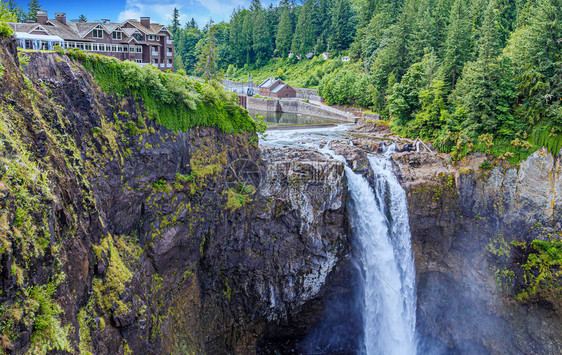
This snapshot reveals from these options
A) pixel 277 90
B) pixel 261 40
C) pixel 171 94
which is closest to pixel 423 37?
pixel 277 90

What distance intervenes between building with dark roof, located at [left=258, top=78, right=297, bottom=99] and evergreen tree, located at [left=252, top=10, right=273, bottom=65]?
3261cm

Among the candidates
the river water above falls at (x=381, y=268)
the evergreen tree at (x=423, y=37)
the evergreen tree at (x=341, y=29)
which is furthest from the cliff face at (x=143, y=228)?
the evergreen tree at (x=341, y=29)

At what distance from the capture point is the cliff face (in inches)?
407

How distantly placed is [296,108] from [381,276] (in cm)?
4441

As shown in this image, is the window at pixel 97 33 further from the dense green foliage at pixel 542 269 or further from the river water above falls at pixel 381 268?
the dense green foliage at pixel 542 269

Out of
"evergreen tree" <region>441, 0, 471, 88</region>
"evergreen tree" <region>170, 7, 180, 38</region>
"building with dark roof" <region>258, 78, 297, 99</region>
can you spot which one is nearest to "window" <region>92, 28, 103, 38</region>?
"evergreen tree" <region>441, 0, 471, 88</region>

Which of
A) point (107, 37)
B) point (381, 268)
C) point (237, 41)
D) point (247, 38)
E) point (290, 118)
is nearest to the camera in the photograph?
point (381, 268)

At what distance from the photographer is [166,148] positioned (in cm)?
2003

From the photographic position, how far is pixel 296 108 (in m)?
66.6

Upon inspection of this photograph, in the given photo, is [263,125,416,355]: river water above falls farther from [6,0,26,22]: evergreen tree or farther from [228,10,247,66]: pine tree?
[228,10,247,66]: pine tree

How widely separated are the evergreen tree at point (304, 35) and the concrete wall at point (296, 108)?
35108 mm

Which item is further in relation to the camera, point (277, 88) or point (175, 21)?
point (175, 21)

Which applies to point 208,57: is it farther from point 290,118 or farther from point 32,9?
point 32,9

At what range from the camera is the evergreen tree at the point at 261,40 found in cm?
10876
